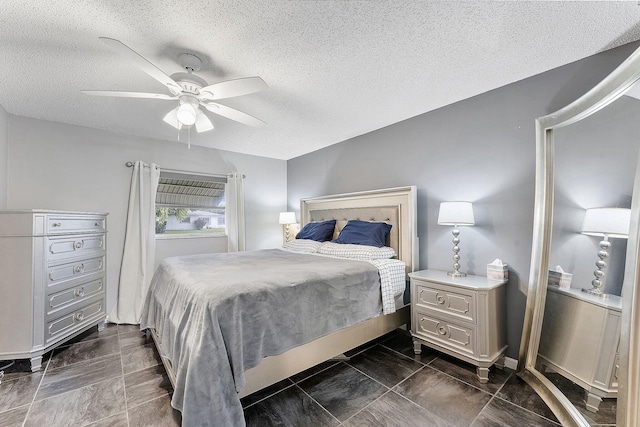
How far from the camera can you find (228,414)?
52.7 inches

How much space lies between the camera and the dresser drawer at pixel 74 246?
7.87 ft

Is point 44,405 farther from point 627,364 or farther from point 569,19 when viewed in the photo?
point 569,19

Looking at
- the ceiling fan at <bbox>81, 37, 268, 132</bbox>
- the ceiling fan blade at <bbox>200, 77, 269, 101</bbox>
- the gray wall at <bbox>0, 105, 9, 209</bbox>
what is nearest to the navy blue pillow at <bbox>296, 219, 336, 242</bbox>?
the ceiling fan at <bbox>81, 37, 268, 132</bbox>

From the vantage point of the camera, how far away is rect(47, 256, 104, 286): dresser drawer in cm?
238

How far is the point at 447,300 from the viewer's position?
2.17 meters

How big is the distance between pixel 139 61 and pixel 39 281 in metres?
2.17

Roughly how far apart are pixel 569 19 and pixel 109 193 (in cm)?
460

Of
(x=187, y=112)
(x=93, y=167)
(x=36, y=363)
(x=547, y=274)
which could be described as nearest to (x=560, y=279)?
(x=547, y=274)

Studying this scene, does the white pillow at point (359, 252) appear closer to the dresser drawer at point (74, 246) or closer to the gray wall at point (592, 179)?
the gray wall at point (592, 179)

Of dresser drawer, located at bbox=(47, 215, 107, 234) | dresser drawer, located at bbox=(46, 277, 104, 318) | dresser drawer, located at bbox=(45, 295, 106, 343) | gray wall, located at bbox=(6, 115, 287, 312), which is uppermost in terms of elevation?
gray wall, located at bbox=(6, 115, 287, 312)

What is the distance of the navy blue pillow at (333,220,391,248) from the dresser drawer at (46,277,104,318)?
2.76 meters

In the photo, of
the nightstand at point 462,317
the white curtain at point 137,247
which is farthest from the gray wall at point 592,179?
the white curtain at point 137,247

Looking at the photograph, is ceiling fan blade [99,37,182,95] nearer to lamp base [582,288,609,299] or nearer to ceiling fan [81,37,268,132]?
ceiling fan [81,37,268,132]

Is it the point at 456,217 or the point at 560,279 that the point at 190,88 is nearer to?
the point at 456,217
